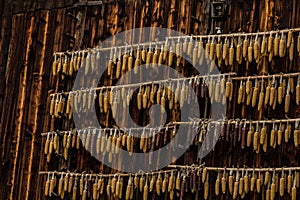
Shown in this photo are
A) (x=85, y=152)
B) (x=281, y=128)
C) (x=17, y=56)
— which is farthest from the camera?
(x=17, y=56)

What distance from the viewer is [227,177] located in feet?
47.5

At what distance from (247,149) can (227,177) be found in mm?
626

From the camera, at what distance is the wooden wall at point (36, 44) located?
53.3ft


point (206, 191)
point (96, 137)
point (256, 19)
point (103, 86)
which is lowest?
point (206, 191)

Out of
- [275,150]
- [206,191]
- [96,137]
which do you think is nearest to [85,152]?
[96,137]

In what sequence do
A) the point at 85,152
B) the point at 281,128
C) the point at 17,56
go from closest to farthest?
the point at 281,128
the point at 85,152
the point at 17,56

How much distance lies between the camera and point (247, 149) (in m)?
14.6

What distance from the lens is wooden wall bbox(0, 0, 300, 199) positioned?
640 inches

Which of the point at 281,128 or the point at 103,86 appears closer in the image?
the point at 281,128

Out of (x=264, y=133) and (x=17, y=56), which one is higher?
(x=17, y=56)

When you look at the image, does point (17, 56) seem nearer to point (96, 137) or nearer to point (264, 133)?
point (96, 137)

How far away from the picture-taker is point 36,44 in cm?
1775

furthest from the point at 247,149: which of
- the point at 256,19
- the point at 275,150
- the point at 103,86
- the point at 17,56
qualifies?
the point at 17,56

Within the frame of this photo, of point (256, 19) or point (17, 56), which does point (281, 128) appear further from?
point (17, 56)
